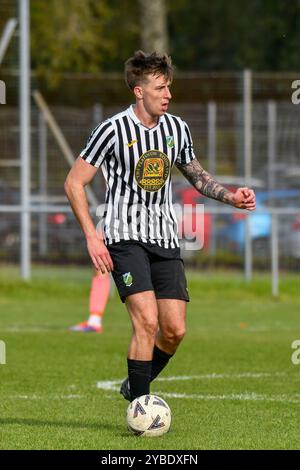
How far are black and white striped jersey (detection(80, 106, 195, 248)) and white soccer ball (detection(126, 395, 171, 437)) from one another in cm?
104

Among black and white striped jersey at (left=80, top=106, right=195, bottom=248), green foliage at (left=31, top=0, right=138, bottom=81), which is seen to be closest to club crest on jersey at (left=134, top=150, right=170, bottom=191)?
black and white striped jersey at (left=80, top=106, right=195, bottom=248)

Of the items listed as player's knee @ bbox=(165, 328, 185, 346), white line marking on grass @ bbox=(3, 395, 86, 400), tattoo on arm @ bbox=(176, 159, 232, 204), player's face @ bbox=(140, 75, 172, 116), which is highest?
player's face @ bbox=(140, 75, 172, 116)

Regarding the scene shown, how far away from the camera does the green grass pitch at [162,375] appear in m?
8.34

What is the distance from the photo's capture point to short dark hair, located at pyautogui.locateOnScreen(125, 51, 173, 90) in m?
8.56

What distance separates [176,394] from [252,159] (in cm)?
1245

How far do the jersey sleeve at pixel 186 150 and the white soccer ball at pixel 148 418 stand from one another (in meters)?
1.65

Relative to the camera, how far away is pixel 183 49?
142 feet

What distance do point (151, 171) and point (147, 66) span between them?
65 centimetres

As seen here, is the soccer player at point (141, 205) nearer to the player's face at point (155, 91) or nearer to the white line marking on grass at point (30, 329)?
the player's face at point (155, 91)

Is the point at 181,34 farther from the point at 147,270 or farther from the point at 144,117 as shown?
the point at 147,270

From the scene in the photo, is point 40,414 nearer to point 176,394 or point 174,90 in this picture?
point 176,394

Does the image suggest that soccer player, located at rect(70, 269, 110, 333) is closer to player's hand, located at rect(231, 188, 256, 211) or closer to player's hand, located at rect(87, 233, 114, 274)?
player's hand, located at rect(231, 188, 256, 211)

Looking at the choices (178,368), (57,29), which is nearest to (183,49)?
(57,29)

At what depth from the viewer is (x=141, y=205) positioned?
28.4 feet
